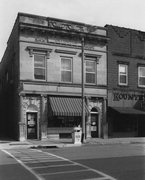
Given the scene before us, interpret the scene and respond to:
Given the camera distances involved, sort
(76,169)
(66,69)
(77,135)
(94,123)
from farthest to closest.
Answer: (94,123)
(66,69)
(77,135)
(76,169)

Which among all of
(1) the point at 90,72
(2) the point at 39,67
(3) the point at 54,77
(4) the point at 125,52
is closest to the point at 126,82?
(4) the point at 125,52

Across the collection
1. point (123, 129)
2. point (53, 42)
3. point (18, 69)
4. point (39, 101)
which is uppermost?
point (53, 42)

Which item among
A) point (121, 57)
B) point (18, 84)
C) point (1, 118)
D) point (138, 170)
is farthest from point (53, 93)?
point (138, 170)

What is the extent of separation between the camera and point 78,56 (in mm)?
25953

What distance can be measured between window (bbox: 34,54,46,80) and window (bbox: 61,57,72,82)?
1.58 m

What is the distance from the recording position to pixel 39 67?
969 inches

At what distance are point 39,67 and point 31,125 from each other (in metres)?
4.53

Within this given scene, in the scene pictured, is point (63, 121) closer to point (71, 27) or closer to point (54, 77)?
point (54, 77)

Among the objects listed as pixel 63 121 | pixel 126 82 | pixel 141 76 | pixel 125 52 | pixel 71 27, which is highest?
pixel 71 27

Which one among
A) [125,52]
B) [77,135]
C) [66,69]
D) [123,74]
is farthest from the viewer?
[125,52]

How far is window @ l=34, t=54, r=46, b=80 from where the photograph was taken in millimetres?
24484

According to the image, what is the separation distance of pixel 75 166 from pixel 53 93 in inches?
540

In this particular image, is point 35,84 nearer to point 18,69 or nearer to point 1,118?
point 18,69

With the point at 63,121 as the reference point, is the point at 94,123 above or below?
below
